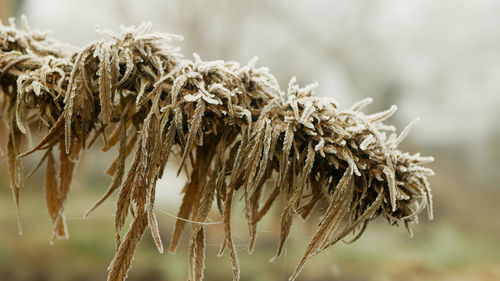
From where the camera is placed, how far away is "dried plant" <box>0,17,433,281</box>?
528mm

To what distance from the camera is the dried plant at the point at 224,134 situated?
0.53 meters

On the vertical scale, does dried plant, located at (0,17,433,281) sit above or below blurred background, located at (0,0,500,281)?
below

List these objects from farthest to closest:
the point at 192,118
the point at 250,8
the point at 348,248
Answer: the point at 250,8
the point at 348,248
the point at 192,118

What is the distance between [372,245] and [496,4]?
106 inches

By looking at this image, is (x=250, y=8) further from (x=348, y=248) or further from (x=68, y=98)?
(x=68, y=98)

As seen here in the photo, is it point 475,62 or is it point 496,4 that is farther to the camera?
point 475,62

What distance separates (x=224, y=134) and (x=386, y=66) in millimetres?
4610

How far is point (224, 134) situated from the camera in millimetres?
579

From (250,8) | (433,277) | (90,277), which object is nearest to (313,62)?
(250,8)

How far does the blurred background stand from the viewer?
4.03m

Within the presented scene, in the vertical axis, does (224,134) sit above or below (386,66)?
below

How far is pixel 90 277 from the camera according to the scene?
322cm

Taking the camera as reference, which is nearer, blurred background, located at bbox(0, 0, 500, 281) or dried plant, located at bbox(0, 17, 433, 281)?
dried plant, located at bbox(0, 17, 433, 281)

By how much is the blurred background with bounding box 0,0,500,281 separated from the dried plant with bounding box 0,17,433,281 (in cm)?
328
